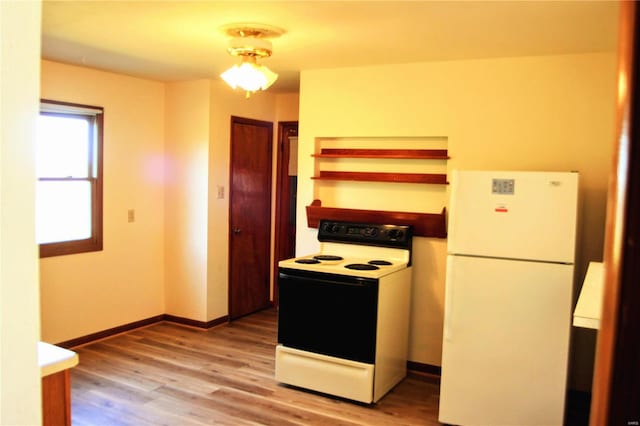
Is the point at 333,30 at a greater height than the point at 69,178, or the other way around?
the point at 333,30

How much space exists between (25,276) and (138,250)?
4417 mm

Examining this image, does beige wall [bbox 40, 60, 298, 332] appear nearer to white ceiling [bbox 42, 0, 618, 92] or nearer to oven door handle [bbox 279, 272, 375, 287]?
white ceiling [bbox 42, 0, 618, 92]

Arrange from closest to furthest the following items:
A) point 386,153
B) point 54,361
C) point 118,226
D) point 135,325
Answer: point 54,361, point 386,153, point 118,226, point 135,325

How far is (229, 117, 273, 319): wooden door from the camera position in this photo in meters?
5.26

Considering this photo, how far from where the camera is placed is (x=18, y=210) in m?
0.74

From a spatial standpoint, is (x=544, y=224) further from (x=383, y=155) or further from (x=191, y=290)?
(x=191, y=290)

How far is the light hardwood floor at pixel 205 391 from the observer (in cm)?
325

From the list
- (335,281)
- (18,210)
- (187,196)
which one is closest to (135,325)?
(187,196)

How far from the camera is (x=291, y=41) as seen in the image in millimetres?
3357

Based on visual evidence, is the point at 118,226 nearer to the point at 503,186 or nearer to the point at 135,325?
the point at 135,325

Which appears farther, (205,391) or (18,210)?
(205,391)

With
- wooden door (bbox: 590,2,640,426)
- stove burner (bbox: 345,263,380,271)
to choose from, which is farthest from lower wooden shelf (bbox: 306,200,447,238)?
wooden door (bbox: 590,2,640,426)

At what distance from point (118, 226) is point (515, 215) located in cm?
342

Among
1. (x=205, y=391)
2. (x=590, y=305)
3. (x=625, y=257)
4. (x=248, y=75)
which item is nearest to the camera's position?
(x=625, y=257)
